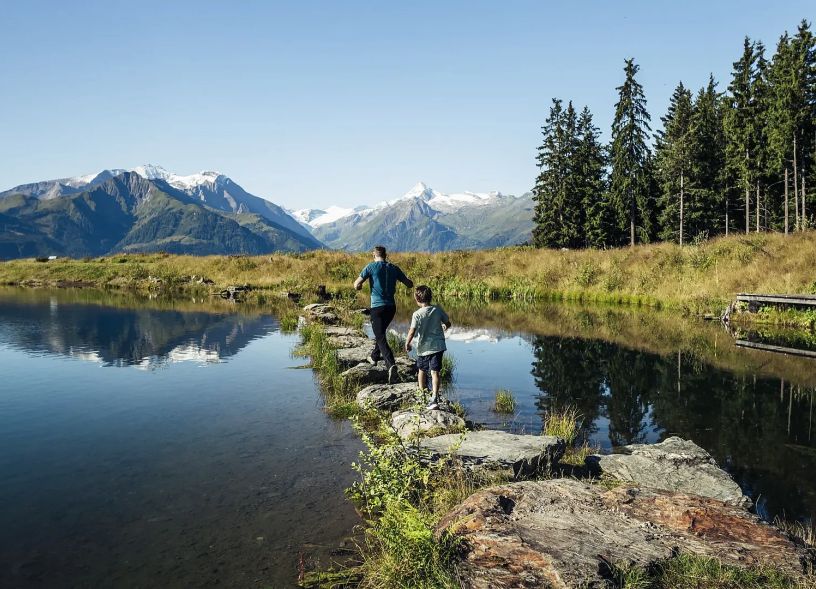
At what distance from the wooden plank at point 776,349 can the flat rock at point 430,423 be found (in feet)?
52.9

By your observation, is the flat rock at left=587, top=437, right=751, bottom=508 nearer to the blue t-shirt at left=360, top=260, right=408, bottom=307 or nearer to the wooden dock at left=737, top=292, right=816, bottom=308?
the blue t-shirt at left=360, top=260, right=408, bottom=307

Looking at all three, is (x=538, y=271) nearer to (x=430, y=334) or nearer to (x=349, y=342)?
(x=349, y=342)

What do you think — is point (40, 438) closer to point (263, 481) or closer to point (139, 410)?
point (139, 410)

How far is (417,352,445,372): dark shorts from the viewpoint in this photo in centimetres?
1012

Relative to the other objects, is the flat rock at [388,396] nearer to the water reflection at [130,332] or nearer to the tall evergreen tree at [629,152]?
the water reflection at [130,332]

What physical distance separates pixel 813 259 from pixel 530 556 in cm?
3215

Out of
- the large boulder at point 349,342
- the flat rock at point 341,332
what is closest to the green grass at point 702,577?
the large boulder at point 349,342

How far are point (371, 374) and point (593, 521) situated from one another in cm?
867

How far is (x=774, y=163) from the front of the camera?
6141cm

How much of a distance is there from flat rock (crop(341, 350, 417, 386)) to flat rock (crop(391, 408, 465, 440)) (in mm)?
3627

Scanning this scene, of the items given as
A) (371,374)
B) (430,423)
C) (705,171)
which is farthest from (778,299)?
(705,171)

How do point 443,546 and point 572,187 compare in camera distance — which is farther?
point 572,187

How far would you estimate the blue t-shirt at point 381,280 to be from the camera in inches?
498

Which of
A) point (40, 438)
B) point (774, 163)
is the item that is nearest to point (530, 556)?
point (40, 438)
